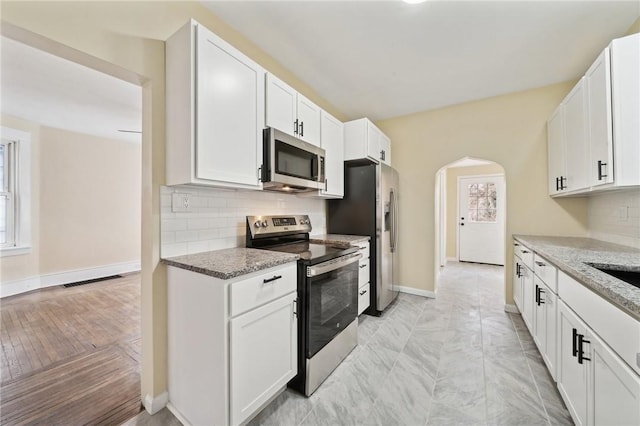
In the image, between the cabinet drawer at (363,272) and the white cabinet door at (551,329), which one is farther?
the cabinet drawer at (363,272)

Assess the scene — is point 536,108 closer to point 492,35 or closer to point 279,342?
point 492,35

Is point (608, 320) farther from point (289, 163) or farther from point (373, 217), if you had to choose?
point (373, 217)

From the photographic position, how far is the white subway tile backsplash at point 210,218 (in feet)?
5.43

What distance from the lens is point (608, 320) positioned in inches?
40.2

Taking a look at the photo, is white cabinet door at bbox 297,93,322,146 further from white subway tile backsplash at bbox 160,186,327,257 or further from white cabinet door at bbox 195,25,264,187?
white subway tile backsplash at bbox 160,186,327,257

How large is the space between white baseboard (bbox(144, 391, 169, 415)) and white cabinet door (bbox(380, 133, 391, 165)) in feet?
10.6

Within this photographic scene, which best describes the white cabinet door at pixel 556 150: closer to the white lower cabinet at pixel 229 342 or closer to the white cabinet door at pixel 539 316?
the white cabinet door at pixel 539 316

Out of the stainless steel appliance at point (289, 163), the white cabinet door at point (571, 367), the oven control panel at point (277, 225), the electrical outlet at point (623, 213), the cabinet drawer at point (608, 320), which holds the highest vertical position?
the stainless steel appliance at point (289, 163)

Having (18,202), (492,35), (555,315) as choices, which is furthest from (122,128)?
(555,315)

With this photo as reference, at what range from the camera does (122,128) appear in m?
4.34

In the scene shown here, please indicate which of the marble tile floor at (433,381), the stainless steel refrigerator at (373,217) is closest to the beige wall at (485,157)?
the stainless steel refrigerator at (373,217)

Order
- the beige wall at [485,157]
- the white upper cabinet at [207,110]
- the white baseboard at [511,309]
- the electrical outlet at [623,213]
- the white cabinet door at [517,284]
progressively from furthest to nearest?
the white baseboard at [511,309]
the beige wall at [485,157]
the white cabinet door at [517,284]
the electrical outlet at [623,213]
the white upper cabinet at [207,110]

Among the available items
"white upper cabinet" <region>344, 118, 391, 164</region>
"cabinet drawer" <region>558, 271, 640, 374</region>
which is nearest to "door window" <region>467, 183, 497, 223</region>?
"white upper cabinet" <region>344, 118, 391, 164</region>

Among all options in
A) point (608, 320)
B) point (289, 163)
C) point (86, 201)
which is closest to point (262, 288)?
point (289, 163)
